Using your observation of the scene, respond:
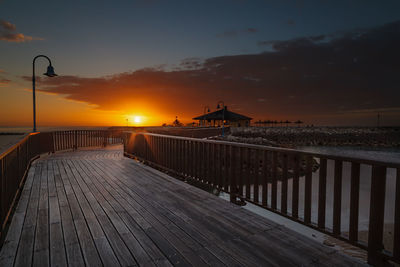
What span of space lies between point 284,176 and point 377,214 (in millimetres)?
902

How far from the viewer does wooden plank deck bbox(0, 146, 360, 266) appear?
1771 millimetres

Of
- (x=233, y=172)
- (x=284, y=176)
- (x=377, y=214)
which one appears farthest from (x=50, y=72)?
(x=377, y=214)

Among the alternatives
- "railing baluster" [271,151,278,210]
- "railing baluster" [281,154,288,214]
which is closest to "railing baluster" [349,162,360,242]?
"railing baluster" [281,154,288,214]

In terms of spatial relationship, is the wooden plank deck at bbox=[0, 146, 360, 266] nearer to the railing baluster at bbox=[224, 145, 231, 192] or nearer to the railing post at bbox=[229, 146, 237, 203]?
the railing post at bbox=[229, 146, 237, 203]

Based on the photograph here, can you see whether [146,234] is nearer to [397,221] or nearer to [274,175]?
[274,175]

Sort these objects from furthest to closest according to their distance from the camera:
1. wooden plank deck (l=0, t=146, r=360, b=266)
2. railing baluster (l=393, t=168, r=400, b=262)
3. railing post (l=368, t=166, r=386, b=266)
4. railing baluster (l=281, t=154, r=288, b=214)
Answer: railing baluster (l=281, t=154, r=288, b=214)
wooden plank deck (l=0, t=146, r=360, b=266)
railing post (l=368, t=166, r=386, b=266)
railing baluster (l=393, t=168, r=400, b=262)

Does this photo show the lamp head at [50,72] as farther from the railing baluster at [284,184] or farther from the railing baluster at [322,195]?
the railing baluster at [322,195]

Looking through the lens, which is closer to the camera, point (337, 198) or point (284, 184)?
point (337, 198)

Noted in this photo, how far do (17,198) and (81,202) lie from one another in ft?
4.20

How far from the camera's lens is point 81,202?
326cm

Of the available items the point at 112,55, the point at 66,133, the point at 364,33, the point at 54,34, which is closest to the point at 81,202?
the point at 66,133

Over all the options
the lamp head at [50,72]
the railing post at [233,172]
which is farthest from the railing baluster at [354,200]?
the lamp head at [50,72]

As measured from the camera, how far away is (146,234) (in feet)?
7.26

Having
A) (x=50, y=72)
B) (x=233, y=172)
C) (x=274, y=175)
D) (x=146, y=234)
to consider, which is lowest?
(x=146, y=234)
